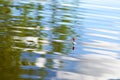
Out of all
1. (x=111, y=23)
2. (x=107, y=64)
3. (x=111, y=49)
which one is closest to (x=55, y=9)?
(x=111, y=23)

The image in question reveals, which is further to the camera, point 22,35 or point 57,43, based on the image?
point 22,35

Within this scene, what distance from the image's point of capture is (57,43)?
450 inches

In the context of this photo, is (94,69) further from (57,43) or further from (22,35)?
(22,35)

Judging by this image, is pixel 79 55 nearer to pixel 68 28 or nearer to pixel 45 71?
pixel 45 71

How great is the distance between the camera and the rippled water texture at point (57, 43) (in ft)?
29.0

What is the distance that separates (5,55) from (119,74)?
348 centimetres

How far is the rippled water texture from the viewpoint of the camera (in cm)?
883

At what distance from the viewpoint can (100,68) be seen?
9523mm

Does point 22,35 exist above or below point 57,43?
above

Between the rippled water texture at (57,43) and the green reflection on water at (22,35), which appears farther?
the rippled water texture at (57,43)

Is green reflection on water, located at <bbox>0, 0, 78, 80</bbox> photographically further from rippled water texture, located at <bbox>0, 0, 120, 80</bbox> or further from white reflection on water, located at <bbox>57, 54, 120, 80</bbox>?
white reflection on water, located at <bbox>57, 54, 120, 80</bbox>

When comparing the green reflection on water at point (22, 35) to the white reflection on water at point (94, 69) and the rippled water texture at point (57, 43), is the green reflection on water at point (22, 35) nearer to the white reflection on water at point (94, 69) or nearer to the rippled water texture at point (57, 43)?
the rippled water texture at point (57, 43)

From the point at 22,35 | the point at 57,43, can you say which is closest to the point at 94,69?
the point at 57,43

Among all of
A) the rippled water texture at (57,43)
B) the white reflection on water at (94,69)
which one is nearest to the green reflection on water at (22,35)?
the rippled water texture at (57,43)
